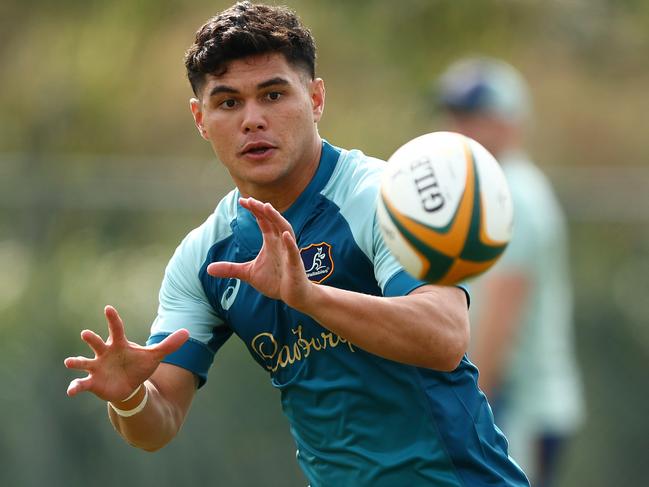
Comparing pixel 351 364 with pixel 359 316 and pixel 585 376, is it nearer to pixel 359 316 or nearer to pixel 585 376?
pixel 359 316

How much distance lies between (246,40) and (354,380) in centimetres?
124

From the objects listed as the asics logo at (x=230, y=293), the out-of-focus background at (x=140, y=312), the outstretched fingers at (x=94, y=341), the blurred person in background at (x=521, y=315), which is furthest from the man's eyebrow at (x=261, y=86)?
the out-of-focus background at (x=140, y=312)

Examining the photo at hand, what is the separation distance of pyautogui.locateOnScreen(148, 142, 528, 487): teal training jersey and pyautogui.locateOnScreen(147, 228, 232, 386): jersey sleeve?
177 millimetres

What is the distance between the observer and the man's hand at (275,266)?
12.7 feet

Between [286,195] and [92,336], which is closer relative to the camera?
[92,336]

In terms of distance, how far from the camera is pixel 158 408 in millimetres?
4676

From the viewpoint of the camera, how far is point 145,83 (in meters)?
18.2

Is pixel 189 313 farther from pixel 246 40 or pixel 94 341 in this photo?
pixel 246 40

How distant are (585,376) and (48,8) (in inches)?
305

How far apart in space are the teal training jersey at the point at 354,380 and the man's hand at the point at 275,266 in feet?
1.22

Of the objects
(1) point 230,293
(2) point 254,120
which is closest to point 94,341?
(1) point 230,293

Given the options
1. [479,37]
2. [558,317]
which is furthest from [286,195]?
[479,37]

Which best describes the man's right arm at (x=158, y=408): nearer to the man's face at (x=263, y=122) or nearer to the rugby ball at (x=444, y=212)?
the man's face at (x=263, y=122)

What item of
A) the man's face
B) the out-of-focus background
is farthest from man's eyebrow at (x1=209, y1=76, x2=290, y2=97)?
the out-of-focus background
